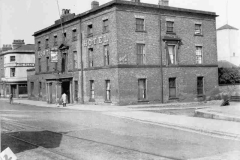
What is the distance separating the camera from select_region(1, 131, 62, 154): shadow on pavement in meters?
9.69

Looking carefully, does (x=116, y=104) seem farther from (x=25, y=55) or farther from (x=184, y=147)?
(x=25, y=55)

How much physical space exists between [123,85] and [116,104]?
186cm

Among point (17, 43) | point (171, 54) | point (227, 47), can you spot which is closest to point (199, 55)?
point (227, 47)

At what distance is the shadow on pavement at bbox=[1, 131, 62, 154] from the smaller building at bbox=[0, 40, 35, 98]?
46324mm

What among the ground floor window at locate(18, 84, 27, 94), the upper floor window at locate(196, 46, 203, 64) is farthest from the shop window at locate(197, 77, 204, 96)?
the ground floor window at locate(18, 84, 27, 94)

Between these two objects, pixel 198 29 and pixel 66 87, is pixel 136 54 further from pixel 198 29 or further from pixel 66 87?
pixel 66 87

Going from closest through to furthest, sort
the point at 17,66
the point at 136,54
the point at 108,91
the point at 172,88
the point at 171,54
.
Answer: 1. the point at 136,54
2. the point at 108,91
3. the point at 172,88
4. the point at 171,54
5. the point at 17,66

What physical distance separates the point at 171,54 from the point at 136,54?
4.45 metres

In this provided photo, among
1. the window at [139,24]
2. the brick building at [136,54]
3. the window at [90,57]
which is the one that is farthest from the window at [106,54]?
the window at [139,24]

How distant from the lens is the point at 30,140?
1084 cm

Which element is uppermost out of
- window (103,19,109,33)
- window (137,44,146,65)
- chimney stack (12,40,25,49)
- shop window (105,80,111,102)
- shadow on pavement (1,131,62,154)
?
Result: chimney stack (12,40,25,49)

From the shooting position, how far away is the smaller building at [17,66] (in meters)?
56.1

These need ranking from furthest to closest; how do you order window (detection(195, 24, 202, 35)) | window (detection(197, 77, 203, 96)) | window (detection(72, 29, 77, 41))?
window (detection(72, 29, 77, 41))
window (detection(195, 24, 202, 35))
window (detection(197, 77, 203, 96))

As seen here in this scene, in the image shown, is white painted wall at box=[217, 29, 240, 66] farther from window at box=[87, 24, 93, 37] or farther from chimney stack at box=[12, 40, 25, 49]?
chimney stack at box=[12, 40, 25, 49]
